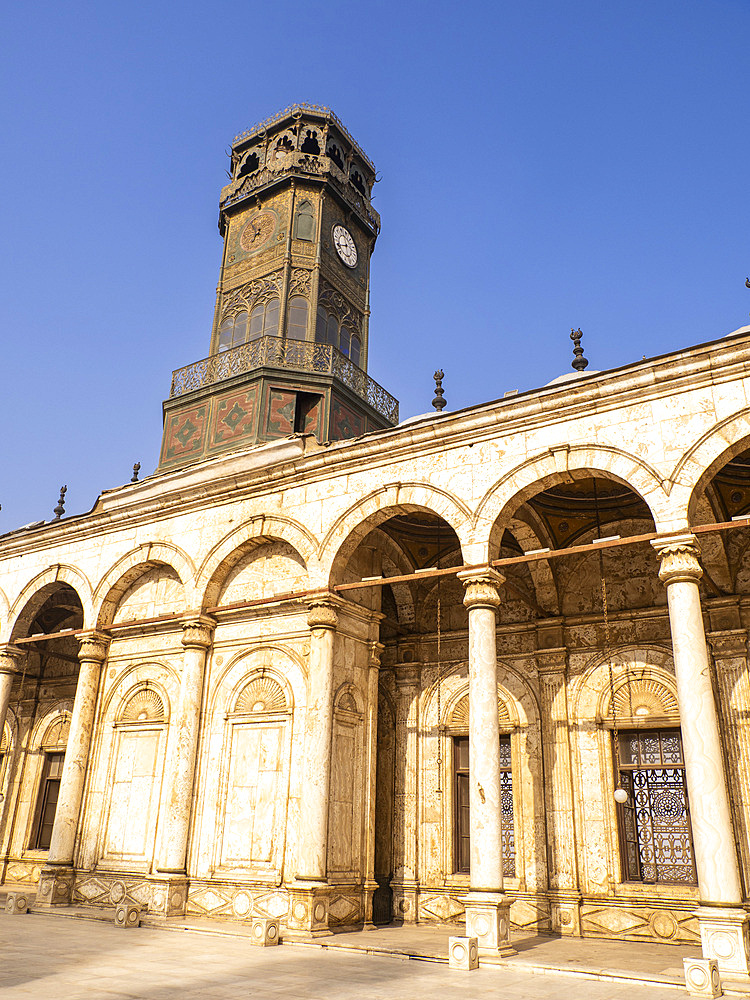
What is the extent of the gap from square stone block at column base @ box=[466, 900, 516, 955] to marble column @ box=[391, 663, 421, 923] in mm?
4577

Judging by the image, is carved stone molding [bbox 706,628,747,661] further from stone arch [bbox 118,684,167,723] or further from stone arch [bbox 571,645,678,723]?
stone arch [bbox 118,684,167,723]

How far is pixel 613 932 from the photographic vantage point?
1254cm

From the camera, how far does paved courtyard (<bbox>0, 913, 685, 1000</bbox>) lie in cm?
767

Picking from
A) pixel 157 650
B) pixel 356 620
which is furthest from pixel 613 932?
pixel 157 650

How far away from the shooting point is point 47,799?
62.7 ft

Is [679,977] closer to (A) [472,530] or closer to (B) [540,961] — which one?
(B) [540,961]

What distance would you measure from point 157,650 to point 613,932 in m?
9.26

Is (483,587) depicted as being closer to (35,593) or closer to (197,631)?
(197,631)

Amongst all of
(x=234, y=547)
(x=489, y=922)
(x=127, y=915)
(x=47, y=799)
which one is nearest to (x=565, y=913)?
(x=489, y=922)

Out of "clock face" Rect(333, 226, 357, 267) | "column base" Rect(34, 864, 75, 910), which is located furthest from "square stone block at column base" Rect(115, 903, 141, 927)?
"clock face" Rect(333, 226, 357, 267)

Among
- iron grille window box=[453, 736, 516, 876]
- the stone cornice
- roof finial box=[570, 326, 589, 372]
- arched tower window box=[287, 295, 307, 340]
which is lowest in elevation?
iron grille window box=[453, 736, 516, 876]

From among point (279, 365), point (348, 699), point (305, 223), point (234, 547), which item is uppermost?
point (305, 223)

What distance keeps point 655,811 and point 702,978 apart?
17.7 ft

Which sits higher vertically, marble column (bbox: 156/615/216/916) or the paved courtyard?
marble column (bbox: 156/615/216/916)
